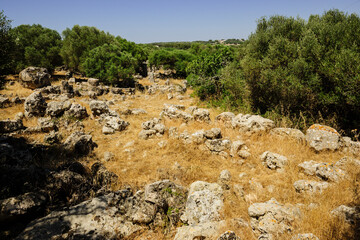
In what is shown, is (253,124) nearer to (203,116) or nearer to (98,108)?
(203,116)

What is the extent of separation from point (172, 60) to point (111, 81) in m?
15.3

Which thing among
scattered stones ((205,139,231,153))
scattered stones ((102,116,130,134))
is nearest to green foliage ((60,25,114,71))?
scattered stones ((102,116,130,134))

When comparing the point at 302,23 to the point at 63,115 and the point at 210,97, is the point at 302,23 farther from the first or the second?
the point at 63,115

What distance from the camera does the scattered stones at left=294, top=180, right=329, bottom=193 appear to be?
456 centimetres

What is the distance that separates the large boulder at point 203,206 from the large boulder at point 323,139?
438 cm

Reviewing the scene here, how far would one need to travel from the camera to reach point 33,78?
17234mm

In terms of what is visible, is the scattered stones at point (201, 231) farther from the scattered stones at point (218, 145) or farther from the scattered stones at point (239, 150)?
the scattered stones at point (218, 145)

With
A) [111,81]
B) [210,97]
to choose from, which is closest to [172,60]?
[111,81]

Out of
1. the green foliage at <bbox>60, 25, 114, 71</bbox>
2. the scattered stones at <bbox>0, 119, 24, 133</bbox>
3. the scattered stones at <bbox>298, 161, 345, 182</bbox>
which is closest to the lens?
the scattered stones at <bbox>298, 161, 345, 182</bbox>

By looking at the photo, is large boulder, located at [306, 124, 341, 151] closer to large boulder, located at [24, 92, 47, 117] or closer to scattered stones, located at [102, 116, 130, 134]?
scattered stones, located at [102, 116, 130, 134]

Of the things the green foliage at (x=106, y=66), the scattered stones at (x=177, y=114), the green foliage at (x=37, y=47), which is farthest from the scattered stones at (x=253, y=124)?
the green foliage at (x=37, y=47)

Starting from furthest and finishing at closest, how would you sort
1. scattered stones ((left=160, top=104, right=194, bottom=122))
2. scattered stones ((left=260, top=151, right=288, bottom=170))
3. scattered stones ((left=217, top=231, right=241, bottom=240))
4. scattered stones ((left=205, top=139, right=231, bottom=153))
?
scattered stones ((left=160, top=104, right=194, bottom=122)) → scattered stones ((left=205, top=139, right=231, bottom=153)) → scattered stones ((left=260, top=151, right=288, bottom=170)) → scattered stones ((left=217, top=231, right=241, bottom=240))

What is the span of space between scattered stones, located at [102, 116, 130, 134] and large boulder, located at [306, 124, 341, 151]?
925 centimetres

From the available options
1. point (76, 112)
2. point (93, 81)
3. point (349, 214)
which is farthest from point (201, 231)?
point (93, 81)
